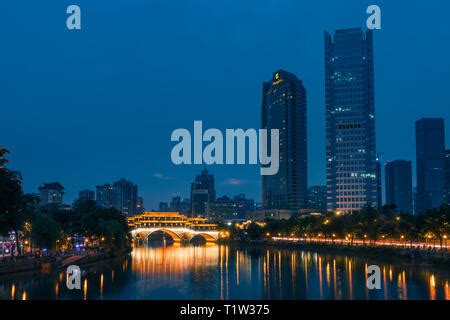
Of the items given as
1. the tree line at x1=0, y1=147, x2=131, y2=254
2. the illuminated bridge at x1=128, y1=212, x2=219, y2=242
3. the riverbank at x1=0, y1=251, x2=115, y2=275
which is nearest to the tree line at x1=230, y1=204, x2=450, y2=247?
the tree line at x1=0, y1=147, x2=131, y2=254

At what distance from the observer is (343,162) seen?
19675 cm

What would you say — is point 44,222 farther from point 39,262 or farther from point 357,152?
point 357,152

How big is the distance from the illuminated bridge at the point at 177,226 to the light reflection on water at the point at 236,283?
106 meters

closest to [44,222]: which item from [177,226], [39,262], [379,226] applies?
[39,262]

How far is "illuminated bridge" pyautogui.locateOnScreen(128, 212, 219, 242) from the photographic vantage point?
17950cm

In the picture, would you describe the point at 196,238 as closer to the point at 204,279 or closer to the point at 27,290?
the point at 204,279

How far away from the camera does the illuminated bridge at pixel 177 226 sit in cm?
17950

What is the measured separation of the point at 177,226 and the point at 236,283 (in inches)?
5402

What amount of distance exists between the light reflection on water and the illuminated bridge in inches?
4174

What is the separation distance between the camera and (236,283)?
55.8 meters

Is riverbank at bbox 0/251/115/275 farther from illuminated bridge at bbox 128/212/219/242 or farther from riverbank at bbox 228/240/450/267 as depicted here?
illuminated bridge at bbox 128/212/219/242
